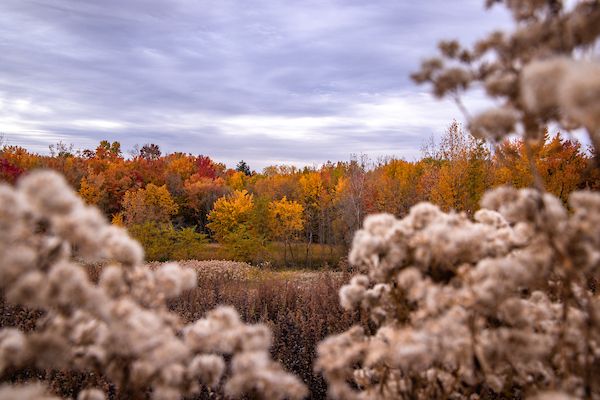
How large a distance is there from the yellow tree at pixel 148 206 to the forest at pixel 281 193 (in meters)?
0.11

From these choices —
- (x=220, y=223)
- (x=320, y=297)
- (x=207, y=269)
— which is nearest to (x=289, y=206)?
Answer: (x=220, y=223)

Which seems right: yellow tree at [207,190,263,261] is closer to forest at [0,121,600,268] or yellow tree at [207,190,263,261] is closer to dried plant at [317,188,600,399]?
forest at [0,121,600,268]

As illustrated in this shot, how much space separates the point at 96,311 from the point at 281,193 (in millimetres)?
47616

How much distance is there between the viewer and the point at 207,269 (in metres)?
22.7

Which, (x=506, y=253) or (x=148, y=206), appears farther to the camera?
(x=148, y=206)

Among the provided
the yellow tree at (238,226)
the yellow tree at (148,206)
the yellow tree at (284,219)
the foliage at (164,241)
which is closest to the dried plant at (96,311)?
the foliage at (164,241)

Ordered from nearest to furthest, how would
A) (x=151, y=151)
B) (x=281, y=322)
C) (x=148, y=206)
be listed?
(x=281, y=322), (x=148, y=206), (x=151, y=151)

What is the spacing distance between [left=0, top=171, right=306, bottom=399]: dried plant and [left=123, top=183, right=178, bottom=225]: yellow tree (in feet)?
102

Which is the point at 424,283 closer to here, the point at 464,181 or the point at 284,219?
the point at 464,181

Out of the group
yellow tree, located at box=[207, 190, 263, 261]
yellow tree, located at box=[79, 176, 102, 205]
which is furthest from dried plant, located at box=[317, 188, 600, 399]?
yellow tree, located at box=[79, 176, 102, 205]

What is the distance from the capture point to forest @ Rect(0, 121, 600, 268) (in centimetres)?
2608

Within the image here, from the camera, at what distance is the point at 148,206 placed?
36312 mm

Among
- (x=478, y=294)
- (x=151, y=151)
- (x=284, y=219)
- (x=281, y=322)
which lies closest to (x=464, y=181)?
(x=284, y=219)

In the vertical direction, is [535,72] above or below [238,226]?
above
